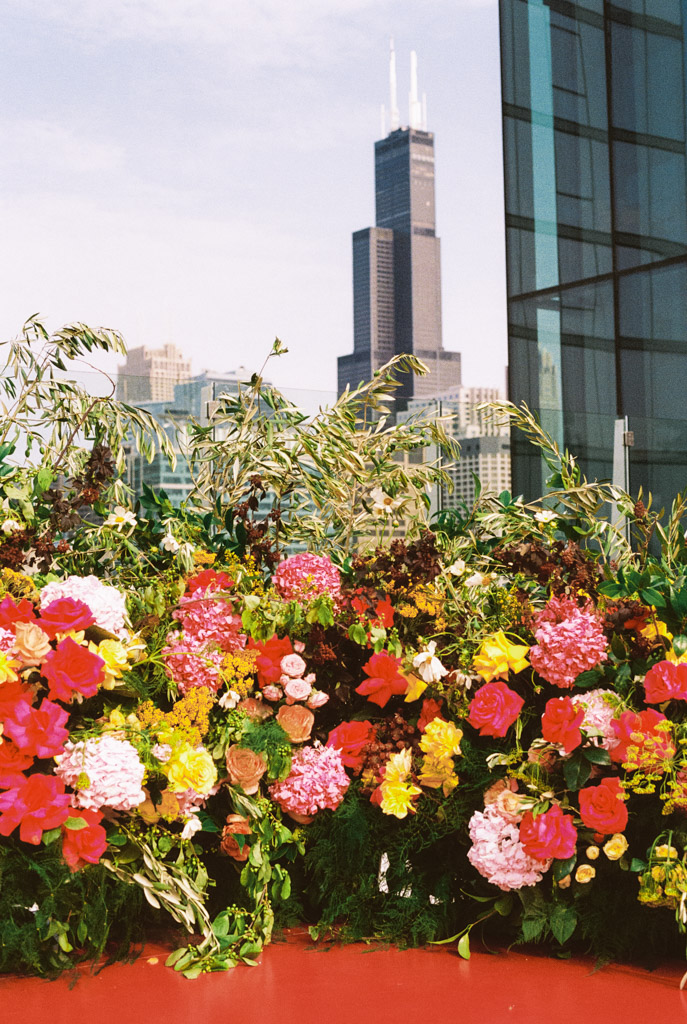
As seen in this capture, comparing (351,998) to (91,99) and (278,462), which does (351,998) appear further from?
(91,99)

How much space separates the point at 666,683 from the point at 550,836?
0.32 m

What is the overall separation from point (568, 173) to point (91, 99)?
51.6m

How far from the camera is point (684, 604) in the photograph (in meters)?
1.88

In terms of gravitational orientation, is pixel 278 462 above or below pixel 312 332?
below

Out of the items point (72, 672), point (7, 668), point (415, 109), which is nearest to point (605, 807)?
point (72, 672)

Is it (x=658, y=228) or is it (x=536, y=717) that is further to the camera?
(x=658, y=228)

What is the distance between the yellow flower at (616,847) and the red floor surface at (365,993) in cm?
22

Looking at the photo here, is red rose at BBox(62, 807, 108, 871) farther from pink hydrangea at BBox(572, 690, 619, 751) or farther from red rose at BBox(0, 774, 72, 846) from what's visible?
pink hydrangea at BBox(572, 690, 619, 751)

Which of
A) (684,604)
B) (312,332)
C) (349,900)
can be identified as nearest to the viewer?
(684,604)

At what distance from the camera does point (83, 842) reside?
5.66 feet

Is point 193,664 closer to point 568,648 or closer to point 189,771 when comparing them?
point 189,771

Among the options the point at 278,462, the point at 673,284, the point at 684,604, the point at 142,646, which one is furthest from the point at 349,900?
the point at 673,284

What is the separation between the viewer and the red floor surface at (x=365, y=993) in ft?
5.47

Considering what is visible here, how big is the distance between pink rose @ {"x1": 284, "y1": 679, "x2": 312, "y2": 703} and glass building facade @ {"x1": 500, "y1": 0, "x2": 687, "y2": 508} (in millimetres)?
4225
